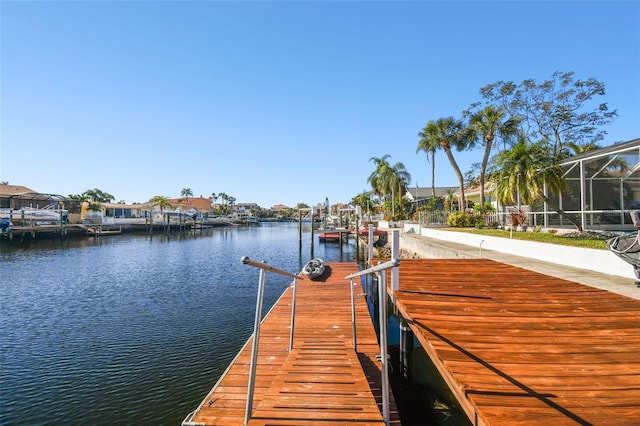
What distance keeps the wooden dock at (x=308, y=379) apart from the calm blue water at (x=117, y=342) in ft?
7.22

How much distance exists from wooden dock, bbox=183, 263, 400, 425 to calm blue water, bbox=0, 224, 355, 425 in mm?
2200

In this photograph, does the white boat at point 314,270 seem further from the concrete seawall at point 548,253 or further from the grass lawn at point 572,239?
the grass lawn at point 572,239

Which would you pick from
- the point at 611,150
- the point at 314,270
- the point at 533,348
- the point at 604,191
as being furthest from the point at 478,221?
the point at 533,348

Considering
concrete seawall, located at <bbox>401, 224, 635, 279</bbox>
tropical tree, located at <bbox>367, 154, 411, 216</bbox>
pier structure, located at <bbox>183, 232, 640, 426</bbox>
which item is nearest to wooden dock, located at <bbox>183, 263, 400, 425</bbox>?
pier structure, located at <bbox>183, 232, 640, 426</bbox>

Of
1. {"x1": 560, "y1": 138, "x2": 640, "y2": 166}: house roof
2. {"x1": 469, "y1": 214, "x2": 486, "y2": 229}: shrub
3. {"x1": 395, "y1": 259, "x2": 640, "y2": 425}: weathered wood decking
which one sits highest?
{"x1": 560, "y1": 138, "x2": 640, "y2": 166}: house roof

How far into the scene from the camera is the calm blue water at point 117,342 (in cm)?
630

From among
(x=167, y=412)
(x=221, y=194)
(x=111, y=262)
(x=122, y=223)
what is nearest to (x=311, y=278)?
(x=167, y=412)

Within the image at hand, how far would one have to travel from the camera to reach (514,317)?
514 cm

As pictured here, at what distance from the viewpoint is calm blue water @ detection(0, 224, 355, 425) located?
6301mm

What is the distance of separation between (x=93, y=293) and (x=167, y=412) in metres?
12.6

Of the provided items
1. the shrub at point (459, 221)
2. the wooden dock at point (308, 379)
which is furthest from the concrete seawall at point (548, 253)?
the wooden dock at point (308, 379)

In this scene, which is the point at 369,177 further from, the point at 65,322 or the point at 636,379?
the point at 636,379

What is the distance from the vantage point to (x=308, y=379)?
358 centimetres

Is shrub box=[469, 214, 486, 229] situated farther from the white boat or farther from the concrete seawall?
the white boat
